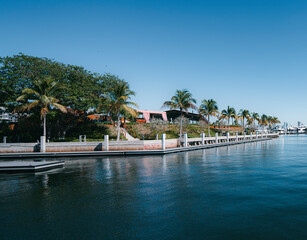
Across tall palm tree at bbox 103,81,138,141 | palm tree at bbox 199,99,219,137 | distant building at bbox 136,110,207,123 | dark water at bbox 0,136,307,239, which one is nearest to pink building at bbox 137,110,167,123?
distant building at bbox 136,110,207,123

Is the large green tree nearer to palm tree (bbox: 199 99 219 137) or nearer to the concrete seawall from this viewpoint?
the concrete seawall

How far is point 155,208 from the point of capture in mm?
7520

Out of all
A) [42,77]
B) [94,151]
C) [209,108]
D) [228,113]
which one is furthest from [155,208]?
[228,113]

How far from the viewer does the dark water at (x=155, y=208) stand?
19.1 feet

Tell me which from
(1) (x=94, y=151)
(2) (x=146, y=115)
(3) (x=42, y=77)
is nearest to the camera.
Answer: (1) (x=94, y=151)

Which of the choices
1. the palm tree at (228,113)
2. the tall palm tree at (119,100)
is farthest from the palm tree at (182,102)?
the palm tree at (228,113)

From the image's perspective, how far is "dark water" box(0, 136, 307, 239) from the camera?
5.81m

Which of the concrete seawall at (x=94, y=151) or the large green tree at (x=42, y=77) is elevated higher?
the large green tree at (x=42, y=77)

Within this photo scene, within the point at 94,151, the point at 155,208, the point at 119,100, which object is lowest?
the point at 155,208

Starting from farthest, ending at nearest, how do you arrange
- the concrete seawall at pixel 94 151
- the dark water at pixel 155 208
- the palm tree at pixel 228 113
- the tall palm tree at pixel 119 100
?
the palm tree at pixel 228 113 < the tall palm tree at pixel 119 100 < the concrete seawall at pixel 94 151 < the dark water at pixel 155 208

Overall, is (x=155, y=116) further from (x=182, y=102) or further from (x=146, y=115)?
(x=182, y=102)

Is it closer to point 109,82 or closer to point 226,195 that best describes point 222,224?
point 226,195

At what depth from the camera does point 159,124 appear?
4753 cm

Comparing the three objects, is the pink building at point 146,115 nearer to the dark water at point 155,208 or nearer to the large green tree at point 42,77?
the large green tree at point 42,77
